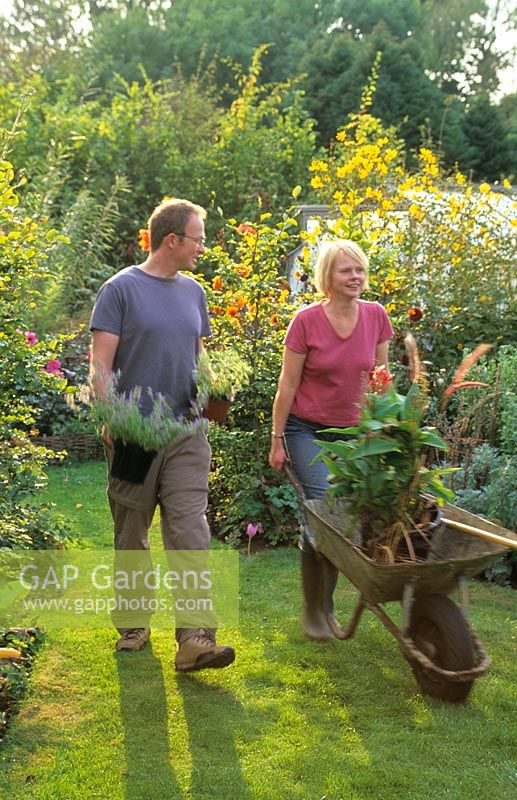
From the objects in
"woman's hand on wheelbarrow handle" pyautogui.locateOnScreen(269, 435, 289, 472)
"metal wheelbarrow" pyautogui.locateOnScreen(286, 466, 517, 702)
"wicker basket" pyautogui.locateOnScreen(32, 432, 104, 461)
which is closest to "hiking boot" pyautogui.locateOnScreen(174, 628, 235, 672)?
"metal wheelbarrow" pyautogui.locateOnScreen(286, 466, 517, 702)

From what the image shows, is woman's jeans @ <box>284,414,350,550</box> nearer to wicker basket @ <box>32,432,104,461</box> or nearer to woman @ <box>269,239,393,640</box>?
woman @ <box>269,239,393,640</box>

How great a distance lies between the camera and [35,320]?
8852mm

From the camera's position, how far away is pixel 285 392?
13.9 feet

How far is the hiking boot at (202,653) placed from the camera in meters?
3.69

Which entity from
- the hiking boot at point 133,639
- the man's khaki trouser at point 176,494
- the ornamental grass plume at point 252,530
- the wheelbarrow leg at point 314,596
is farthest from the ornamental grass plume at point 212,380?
the ornamental grass plume at point 252,530

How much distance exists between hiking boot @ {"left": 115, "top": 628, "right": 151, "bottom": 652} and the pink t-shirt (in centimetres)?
118

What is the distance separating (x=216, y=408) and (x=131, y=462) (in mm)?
422

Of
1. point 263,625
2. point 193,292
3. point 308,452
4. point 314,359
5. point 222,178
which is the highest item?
point 222,178

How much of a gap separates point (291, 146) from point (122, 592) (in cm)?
1102

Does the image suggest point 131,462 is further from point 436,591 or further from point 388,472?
point 436,591

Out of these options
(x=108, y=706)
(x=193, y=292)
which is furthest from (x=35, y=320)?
(x=108, y=706)

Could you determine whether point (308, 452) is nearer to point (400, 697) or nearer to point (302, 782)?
point (400, 697)

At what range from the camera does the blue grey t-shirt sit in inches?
151

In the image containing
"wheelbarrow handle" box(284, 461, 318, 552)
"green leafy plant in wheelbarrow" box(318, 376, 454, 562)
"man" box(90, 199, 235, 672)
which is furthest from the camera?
"wheelbarrow handle" box(284, 461, 318, 552)
